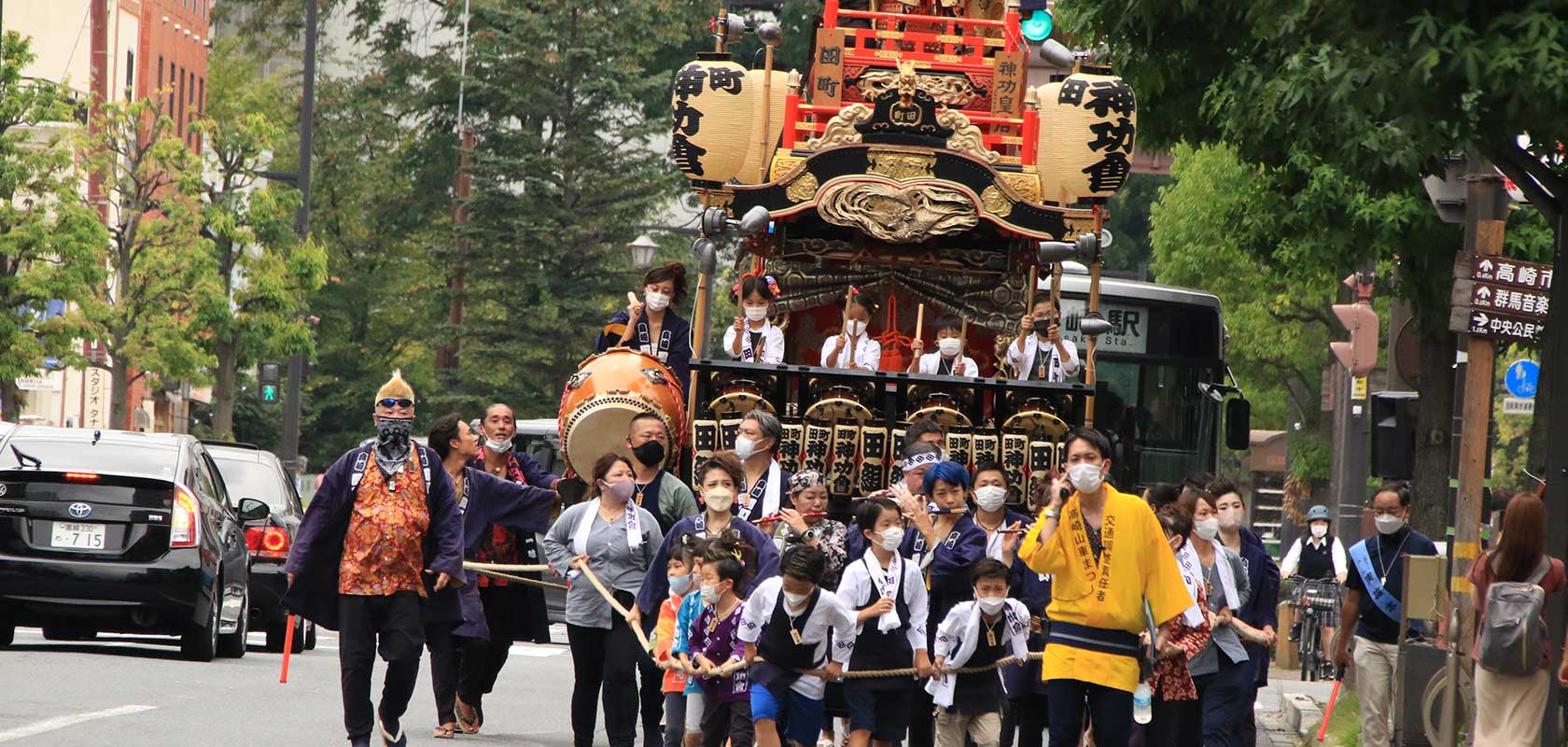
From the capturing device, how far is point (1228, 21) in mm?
14008

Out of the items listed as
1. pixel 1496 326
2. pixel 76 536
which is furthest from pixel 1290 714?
pixel 76 536

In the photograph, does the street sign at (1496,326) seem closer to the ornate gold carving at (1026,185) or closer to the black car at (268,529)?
the ornate gold carving at (1026,185)

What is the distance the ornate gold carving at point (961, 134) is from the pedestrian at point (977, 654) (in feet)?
16.3

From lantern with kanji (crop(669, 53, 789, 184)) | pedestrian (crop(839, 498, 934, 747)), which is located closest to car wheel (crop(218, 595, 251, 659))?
lantern with kanji (crop(669, 53, 789, 184))

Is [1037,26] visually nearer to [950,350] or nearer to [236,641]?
[950,350]

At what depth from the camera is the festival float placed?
47.3ft

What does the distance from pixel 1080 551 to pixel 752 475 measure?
8.97 ft

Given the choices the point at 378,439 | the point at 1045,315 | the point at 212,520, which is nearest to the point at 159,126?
the point at 212,520

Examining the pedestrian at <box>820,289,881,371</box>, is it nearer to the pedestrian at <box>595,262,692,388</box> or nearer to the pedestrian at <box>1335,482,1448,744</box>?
the pedestrian at <box>595,262,692,388</box>

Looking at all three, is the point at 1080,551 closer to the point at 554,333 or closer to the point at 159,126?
the point at 159,126

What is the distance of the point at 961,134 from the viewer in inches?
631

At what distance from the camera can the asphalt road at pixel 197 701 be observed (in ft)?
39.3

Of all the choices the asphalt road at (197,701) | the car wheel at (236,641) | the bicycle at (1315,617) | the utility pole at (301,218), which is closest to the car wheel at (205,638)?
the asphalt road at (197,701)

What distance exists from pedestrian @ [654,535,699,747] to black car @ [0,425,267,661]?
20.2ft
